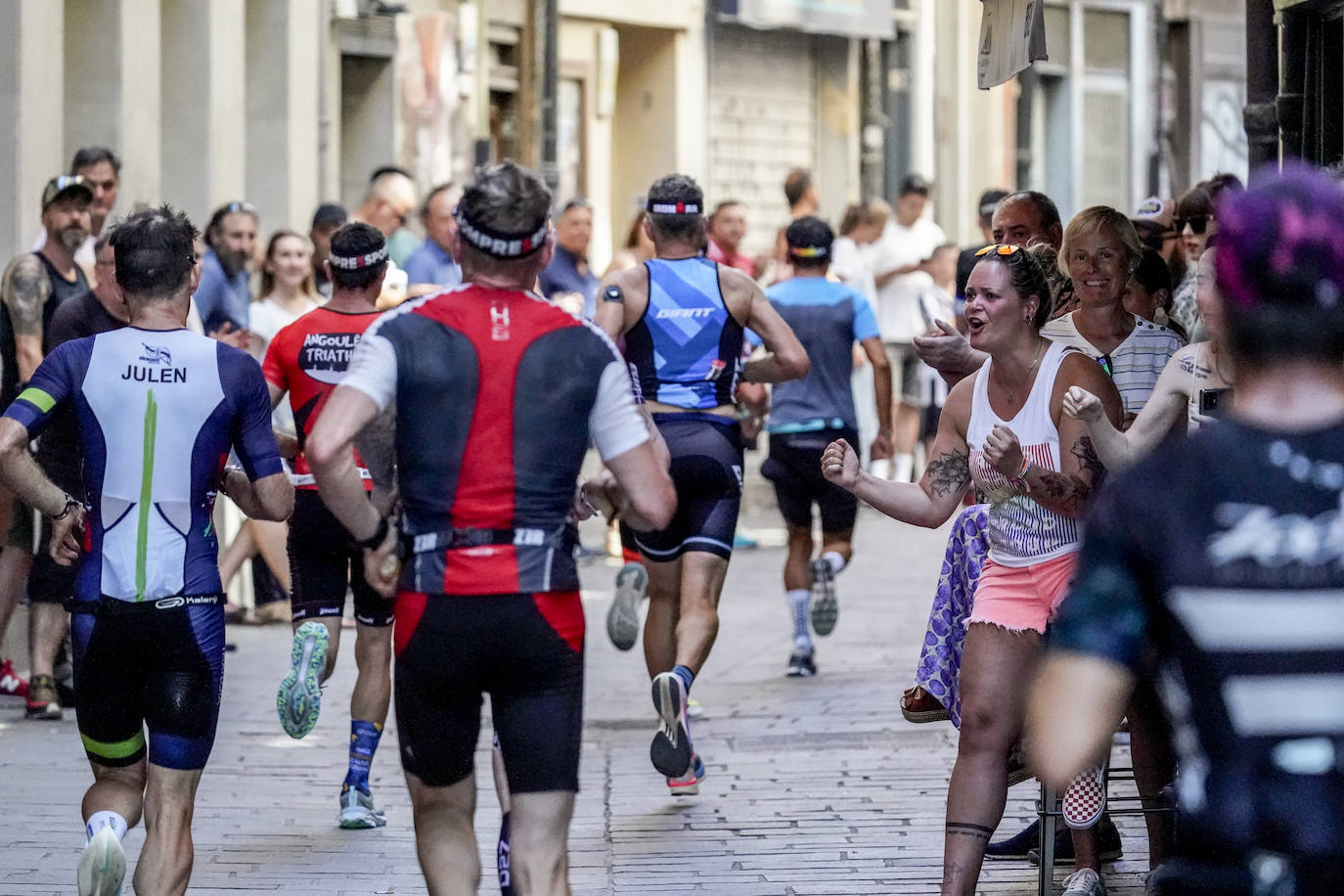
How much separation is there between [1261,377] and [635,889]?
13.2ft

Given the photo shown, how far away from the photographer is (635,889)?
6742 millimetres

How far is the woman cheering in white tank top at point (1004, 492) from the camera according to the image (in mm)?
5719

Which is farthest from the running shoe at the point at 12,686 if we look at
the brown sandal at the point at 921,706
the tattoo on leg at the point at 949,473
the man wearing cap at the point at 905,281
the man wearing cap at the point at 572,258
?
the man wearing cap at the point at 905,281

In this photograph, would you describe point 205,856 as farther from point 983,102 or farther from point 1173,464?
point 983,102

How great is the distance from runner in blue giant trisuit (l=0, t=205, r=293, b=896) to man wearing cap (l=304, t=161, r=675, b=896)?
3.19ft

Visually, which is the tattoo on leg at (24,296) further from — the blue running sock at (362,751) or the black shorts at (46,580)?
the blue running sock at (362,751)

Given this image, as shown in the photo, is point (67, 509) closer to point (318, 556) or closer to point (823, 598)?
point (318, 556)

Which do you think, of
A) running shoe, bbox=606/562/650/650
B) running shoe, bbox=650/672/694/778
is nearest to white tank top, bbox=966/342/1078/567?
running shoe, bbox=650/672/694/778

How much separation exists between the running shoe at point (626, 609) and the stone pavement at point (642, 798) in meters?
0.40

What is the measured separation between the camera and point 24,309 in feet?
32.0

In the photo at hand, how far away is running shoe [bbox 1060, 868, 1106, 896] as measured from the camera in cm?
630

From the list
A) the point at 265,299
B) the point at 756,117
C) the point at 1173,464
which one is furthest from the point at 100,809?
the point at 756,117

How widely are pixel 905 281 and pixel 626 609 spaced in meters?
9.88

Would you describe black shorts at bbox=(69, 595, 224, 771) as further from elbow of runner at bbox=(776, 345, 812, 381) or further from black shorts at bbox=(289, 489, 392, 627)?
elbow of runner at bbox=(776, 345, 812, 381)
